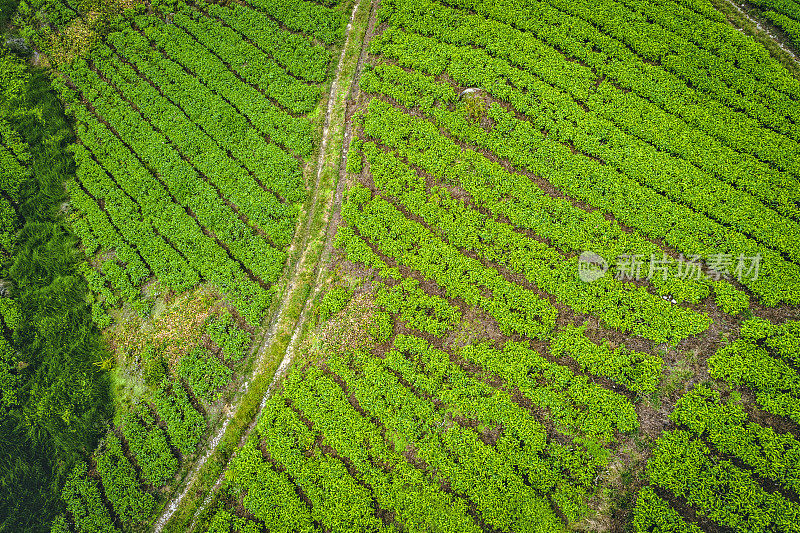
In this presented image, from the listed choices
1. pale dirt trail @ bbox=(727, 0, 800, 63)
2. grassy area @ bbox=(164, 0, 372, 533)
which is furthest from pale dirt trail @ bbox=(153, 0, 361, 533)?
pale dirt trail @ bbox=(727, 0, 800, 63)

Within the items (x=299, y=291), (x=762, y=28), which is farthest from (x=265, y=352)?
(x=762, y=28)

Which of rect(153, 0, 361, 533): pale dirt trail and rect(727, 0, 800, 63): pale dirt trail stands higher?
rect(727, 0, 800, 63): pale dirt trail

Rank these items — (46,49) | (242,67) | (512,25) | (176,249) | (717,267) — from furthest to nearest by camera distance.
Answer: (46,49) < (242,67) < (512,25) < (176,249) < (717,267)

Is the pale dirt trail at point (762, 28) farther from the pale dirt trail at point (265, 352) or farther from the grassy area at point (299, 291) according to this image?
the pale dirt trail at point (265, 352)

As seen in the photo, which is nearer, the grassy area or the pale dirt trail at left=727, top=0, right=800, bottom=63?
the grassy area

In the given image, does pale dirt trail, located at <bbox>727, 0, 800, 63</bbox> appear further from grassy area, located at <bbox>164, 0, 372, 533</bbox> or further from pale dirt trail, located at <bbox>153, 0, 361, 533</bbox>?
pale dirt trail, located at <bbox>153, 0, 361, 533</bbox>

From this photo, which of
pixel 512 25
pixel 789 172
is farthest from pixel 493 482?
pixel 512 25

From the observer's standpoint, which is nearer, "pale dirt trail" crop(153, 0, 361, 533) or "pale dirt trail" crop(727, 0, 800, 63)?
"pale dirt trail" crop(153, 0, 361, 533)

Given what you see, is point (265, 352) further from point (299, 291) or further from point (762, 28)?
point (762, 28)

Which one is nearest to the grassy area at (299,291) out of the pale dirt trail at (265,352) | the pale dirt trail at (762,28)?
the pale dirt trail at (265,352)

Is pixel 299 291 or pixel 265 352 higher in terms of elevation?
pixel 299 291

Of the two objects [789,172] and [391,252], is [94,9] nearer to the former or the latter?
[391,252]
